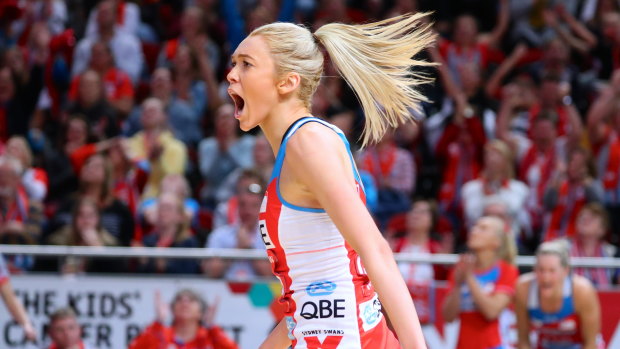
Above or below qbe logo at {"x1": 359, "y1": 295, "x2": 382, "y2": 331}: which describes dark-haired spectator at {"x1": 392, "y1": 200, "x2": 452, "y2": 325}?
below

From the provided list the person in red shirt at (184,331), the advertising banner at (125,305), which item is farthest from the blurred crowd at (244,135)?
the person in red shirt at (184,331)

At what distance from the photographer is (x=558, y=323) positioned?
23.9ft

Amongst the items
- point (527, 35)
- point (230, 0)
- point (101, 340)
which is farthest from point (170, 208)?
point (527, 35)

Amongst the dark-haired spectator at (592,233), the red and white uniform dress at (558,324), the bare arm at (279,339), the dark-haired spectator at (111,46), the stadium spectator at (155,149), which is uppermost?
the dark-haired spectator at (111,46)

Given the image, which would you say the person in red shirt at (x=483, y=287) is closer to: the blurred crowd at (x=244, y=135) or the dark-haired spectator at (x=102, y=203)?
the blurred crowd at (x=244, y=135)

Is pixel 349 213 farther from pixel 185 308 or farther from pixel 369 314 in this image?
pixel 185 308

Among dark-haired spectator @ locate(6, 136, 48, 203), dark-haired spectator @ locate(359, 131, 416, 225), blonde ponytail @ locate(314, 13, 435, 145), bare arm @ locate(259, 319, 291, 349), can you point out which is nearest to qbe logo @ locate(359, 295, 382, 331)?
bare arm @ locate(259, 319, 291, 349)

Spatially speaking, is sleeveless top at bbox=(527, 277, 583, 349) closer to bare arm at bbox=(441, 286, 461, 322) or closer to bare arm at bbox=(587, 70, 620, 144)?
bare arm at bbox=(441, 286, 461, 322)

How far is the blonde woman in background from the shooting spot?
10.1 feet

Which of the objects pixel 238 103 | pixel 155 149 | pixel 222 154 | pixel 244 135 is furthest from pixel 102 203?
pixel 238 103

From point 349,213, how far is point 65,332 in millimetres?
4738

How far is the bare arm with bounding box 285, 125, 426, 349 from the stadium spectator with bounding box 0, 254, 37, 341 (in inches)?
190

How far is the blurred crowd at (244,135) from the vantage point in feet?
27.8

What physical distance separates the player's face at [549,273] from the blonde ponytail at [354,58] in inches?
158
